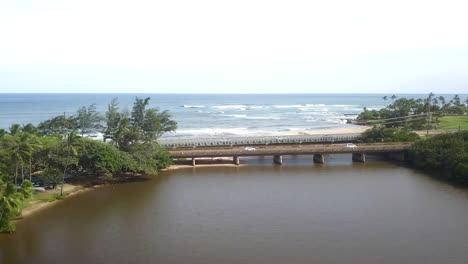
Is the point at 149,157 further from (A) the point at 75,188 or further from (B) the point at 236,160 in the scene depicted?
(B) the point at 236,160

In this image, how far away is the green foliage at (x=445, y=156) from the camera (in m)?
42.1

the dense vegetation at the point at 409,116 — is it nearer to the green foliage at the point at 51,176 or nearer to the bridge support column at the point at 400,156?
the bridge support column at the point at 400,156

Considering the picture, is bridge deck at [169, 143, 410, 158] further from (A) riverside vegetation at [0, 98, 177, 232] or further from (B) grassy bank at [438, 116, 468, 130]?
(B) grassy bank at [438, 116, 468, 130]

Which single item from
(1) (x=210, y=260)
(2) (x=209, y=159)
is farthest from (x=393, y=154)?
(1) (x=210, y=260)

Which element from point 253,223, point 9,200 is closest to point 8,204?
point 9,200

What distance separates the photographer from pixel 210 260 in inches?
950

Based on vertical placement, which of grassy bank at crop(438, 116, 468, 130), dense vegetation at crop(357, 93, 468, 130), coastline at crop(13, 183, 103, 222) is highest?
dense vegetation at crop(357, 93, 468, 130)

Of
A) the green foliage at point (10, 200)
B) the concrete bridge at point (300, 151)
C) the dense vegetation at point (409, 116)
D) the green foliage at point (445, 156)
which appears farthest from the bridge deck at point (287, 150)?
the green foliage at point (10, 200)

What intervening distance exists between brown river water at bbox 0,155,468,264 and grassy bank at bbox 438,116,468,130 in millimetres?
45253

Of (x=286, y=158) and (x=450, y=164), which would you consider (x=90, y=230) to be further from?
(x=450, y=164)

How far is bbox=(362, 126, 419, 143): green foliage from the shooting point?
192ft

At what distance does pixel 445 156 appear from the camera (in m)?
45.8

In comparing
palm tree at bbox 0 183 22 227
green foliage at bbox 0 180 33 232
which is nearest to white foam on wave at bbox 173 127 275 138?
green foliage at bbox 0 180 33 232

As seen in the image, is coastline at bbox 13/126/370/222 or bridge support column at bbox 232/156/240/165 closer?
coastline at bbox 13/126/370/222
